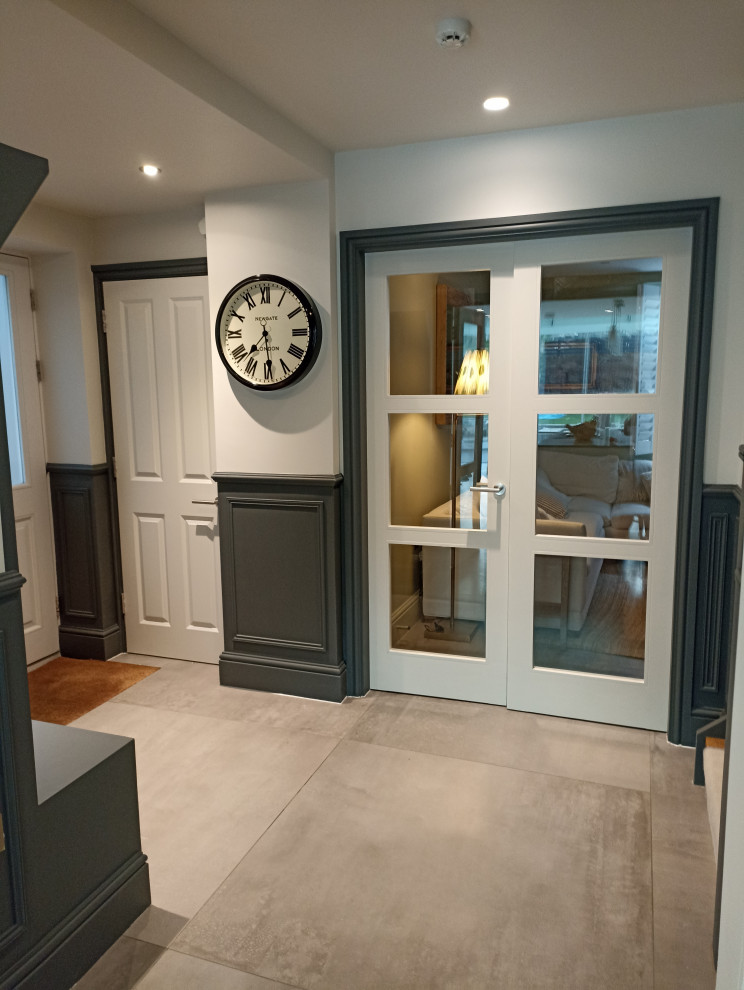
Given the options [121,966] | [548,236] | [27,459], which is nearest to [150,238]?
[27,459]

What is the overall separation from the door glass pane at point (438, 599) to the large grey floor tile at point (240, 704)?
0.39 meters

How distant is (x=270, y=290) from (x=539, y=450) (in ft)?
4.59

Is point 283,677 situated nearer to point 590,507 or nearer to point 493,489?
point 493,489

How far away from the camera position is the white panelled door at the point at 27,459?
3738 mm

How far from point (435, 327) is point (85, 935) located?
2564 millimetres

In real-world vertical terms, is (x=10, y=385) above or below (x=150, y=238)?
below

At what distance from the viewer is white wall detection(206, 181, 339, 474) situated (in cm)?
316

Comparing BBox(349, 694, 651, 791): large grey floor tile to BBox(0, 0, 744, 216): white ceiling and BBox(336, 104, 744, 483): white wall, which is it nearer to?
BBox(336, 104, 744, 483): white wall

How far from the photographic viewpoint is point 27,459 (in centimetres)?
390

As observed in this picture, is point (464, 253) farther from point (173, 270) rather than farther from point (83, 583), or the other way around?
point (83, 583)

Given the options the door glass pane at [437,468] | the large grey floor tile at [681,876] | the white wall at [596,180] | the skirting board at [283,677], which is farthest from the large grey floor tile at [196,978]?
the white wall at [596,180]

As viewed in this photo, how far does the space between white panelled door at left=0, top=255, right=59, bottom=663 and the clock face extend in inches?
49.1

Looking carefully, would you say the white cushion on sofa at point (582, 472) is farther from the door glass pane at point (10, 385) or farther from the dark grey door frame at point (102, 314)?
the door glass pane at point (10, 385)

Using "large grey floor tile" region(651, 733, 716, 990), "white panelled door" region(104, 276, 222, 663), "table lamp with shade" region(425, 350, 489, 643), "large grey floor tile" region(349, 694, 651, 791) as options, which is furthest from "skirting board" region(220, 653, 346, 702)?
"large grey floor tile" region(651, 733, 716, 990)
